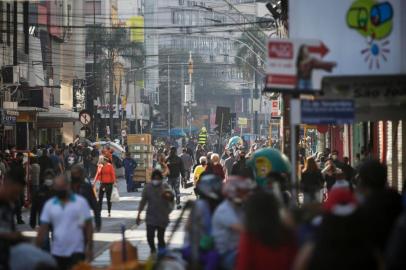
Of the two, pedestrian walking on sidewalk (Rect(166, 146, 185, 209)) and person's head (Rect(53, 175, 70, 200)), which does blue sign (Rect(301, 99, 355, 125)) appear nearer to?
person's head (Rect(53, 175, 70, 200))

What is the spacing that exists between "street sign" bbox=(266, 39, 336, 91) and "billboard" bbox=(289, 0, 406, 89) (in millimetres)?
3036

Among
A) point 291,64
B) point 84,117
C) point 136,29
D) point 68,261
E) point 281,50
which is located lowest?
point 68,261

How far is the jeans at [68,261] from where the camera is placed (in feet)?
42.0

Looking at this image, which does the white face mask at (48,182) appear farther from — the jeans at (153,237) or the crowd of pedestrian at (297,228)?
the crowd of pedestrian at (297,228)

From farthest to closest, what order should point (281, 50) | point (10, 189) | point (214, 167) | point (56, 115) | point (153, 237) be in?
point (56, 115), point (214, 167), point (153, 237), point (281, 50), point (10, 189)

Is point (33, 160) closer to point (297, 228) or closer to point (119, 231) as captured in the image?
point (119, 231)

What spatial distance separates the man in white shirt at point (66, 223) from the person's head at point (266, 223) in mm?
4623

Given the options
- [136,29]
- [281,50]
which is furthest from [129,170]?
[136,29]

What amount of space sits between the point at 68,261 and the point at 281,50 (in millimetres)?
3414

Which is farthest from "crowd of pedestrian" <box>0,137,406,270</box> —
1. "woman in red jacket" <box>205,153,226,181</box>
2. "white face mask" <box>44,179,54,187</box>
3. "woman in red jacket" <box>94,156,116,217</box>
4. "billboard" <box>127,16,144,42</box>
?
"billboard" <box>127,16,144,42</box>

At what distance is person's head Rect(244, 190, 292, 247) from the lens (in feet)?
27.2

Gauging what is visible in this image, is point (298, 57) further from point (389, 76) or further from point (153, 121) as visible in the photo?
point (153, 121)

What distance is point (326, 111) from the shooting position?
12852mm

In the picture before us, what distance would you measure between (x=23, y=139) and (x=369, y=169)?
143 ft
